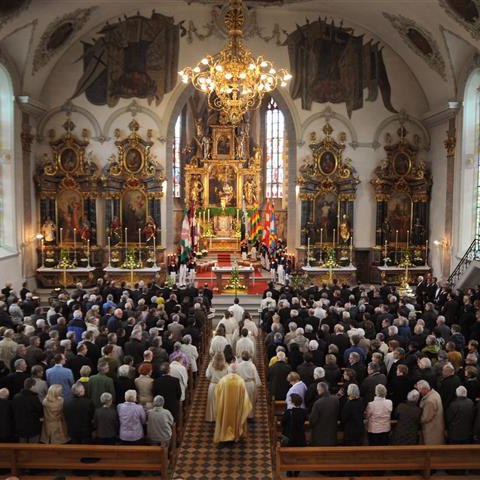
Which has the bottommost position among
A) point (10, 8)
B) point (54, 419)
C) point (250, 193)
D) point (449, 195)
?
point (54, 419)

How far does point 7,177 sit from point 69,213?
3370mm

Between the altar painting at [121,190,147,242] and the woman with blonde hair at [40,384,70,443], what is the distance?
17.0 metres

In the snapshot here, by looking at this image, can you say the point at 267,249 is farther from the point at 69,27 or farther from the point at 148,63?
the point at 69,27

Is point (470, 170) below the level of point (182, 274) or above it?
above

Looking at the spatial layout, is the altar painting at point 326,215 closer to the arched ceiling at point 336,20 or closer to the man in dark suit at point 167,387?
the arched ceiling at point 336,20

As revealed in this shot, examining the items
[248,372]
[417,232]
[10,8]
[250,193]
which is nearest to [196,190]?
[250,193]

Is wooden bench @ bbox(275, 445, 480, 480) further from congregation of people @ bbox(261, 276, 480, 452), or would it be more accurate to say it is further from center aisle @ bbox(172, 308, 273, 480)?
center aisle @ bbox(172, 308, 273, 480)

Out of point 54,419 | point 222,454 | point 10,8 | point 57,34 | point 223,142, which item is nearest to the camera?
point 54,419

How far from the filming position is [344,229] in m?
24.3

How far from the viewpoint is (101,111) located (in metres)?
23.9

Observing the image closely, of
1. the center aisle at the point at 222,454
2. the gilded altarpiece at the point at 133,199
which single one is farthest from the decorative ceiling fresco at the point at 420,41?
the center aisle at the point at 222,454

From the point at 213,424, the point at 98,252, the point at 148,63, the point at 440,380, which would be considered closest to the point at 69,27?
the point at 148,63

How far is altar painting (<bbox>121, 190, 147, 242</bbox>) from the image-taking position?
2422 centimetres

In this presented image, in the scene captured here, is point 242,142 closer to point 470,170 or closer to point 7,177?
point 470,170
